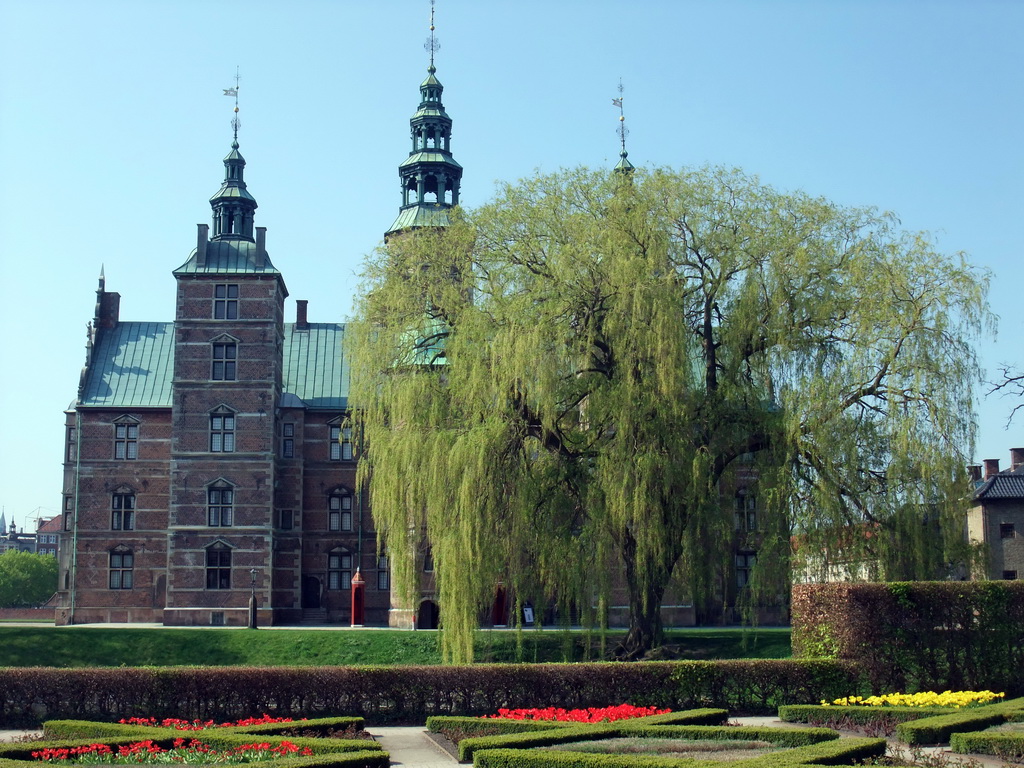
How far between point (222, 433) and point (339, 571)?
776 centimetres

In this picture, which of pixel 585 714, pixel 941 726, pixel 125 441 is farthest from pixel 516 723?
pixel 125 441

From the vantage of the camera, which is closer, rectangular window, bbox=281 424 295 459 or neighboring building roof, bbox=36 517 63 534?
rectangular window, bbox=281 424 295 459

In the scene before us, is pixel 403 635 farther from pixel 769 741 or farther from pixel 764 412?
pixel 769 741

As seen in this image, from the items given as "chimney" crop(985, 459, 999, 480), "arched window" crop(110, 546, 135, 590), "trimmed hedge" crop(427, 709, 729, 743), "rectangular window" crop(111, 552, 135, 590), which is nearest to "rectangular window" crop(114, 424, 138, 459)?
"arched window" crop(110, 546, 135, 590)

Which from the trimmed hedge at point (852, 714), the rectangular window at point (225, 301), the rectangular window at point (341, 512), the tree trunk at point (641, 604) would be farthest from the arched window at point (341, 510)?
the trimmed hedge at point (852, 714)

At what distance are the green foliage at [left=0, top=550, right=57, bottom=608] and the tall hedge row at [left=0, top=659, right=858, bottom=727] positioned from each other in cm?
7973

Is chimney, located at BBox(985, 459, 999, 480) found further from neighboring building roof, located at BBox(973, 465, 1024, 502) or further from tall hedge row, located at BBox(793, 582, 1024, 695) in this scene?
tall hedge row, located at BBox(793, 582, 1024, 695)

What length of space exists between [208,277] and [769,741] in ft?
111

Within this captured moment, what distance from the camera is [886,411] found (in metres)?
25.8

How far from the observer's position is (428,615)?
42.1 metres

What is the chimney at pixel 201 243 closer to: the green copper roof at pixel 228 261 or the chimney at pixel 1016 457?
the green copper roof at pixel 228 261

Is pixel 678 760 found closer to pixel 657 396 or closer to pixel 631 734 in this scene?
pixel 631 734

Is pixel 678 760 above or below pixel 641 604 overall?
below

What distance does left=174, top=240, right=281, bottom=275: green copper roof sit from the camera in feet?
145
